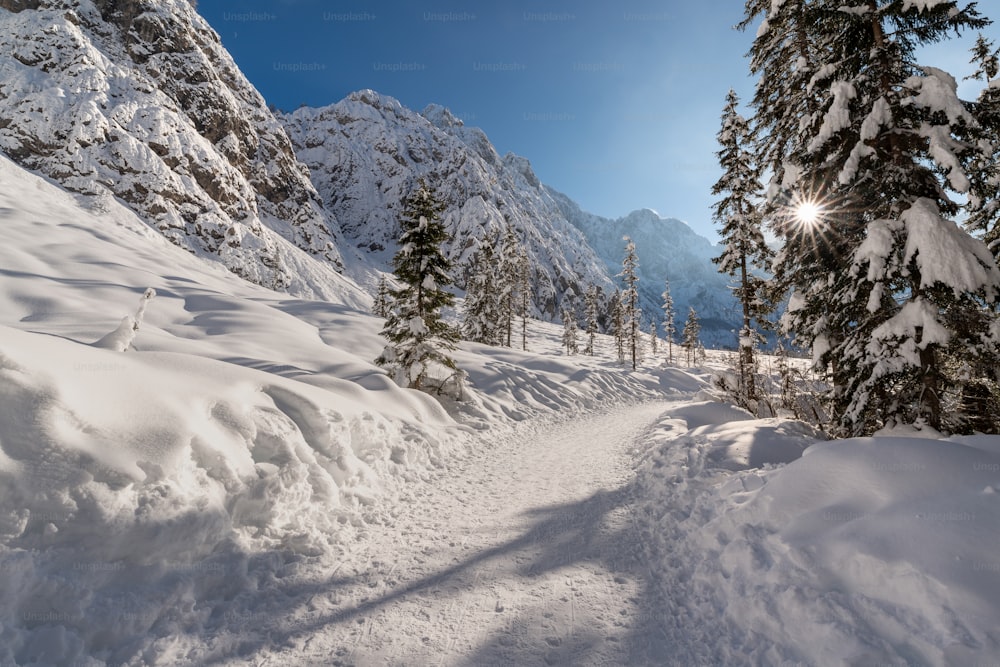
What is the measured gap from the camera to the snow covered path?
13.1 ft

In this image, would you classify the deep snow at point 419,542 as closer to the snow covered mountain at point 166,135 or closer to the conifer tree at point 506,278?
the conifer tree at point 506,278

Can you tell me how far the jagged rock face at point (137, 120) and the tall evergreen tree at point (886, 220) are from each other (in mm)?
85598

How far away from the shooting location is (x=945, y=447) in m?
4.78

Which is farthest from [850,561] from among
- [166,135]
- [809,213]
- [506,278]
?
[166,135]

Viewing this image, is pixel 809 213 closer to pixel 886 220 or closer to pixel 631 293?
pixel 886 220

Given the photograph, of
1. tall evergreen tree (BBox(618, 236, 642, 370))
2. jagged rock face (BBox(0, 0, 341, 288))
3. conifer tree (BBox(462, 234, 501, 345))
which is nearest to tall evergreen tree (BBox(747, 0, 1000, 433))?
tall evergreen tree (BBox(618, 236, 642, 370))

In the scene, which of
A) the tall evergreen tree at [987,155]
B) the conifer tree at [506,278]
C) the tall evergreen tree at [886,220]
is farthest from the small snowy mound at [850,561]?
the conifer tree at [506,278]

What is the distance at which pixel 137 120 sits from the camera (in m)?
79.4

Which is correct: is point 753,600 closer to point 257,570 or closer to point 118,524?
point 257,570

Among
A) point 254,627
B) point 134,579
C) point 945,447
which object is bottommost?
point 254,627

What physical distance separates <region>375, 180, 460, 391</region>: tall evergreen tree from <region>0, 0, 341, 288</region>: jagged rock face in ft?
241

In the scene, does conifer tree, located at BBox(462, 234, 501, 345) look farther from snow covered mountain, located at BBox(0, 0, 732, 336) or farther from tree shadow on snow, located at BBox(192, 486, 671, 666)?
tree shadow on snow, located at BBox(192, 486, 671, 666)

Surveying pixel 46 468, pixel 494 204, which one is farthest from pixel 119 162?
pixel 494 204

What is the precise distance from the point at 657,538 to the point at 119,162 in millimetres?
103062
